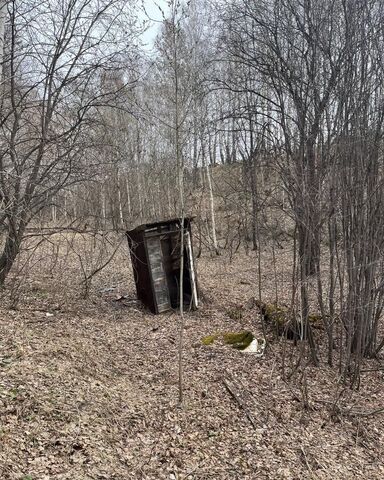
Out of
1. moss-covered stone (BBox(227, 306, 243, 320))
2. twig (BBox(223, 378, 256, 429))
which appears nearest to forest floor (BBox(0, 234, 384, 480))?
twig (BBox(223, 378, 256, 429))

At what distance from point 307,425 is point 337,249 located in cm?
246

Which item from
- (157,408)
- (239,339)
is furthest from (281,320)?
(157,408)

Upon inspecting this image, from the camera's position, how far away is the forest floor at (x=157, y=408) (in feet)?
10.9

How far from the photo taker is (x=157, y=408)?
171 inches

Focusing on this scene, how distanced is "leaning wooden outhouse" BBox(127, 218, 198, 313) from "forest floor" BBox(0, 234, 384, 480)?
988 mm

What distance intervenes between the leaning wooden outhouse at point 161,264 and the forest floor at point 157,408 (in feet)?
3.24

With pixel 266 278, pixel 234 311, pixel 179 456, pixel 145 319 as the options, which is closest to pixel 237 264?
pixel 266 278

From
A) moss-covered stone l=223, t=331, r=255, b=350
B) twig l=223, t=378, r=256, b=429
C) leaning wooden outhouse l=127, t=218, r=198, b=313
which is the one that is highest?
leaning wooden outhouse l=127, t=218, r=198, b=313

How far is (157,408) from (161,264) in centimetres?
427

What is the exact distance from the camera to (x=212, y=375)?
545cm

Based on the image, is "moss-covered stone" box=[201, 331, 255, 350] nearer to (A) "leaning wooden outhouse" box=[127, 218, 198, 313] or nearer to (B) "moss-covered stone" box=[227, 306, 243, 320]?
(B) "moss-covered stone" box=[227, 306, 243, 320]

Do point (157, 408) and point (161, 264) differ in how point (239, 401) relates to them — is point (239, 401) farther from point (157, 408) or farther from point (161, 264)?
point (161, 264)

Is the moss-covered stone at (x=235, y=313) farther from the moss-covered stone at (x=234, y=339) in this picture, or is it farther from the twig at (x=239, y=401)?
the twig at (x=239, y=401)

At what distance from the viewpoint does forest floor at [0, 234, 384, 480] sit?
332 centimetres
